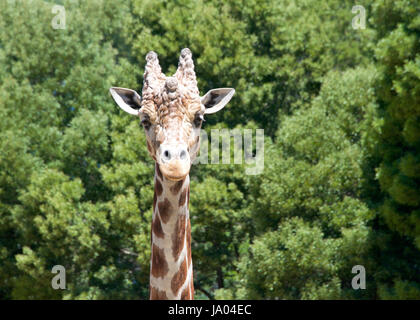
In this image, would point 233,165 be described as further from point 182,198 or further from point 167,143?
point 167,143

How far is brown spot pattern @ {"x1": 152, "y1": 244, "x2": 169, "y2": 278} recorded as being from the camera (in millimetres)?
7352

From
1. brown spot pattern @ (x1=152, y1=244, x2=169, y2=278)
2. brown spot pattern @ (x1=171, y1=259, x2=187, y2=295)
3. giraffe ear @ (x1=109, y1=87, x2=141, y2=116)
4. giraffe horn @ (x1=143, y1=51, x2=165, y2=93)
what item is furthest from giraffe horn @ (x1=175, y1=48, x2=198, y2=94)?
brown spot pattern @ (x1=171, y1=259, x2=187, y2=295)

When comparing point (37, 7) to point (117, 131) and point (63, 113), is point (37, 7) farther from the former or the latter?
point (117, 131)

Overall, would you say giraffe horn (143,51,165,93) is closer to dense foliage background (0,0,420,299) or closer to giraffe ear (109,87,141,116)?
giraffe ear (109,87,141,116)

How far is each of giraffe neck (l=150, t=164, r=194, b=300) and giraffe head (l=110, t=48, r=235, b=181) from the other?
0.34m

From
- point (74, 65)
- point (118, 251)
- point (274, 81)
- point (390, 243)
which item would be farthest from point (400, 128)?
point (74, 65)

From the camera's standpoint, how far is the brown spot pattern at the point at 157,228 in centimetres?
731

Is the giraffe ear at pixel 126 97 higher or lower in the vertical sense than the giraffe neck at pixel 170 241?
higher

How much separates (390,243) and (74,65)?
16.4m

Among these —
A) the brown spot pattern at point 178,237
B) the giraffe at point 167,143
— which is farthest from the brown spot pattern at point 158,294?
the brown spot pattern at point 178,237

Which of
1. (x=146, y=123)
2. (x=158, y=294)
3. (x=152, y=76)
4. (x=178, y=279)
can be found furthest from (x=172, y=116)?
(x=158, y=294)

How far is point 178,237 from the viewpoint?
7293 millimetres

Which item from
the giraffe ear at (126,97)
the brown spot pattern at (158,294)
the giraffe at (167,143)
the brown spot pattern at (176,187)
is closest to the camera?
the giraffe at (167,143)

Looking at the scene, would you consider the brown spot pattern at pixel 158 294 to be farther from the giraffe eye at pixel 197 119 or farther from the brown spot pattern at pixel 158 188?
the giraffe eye at pixel 197 119
